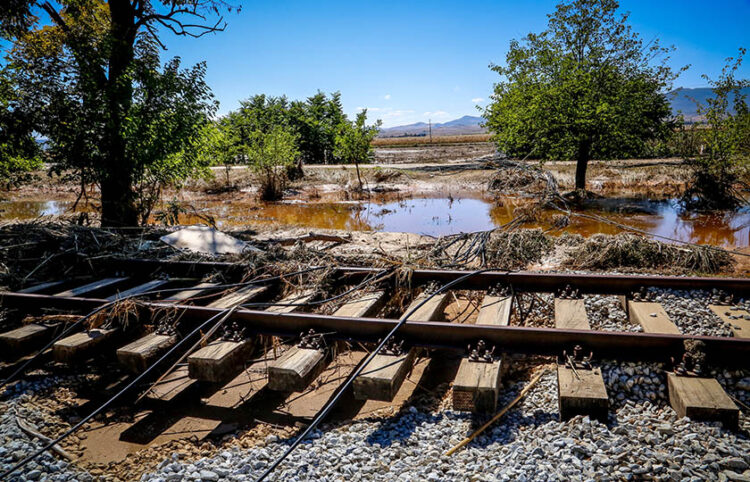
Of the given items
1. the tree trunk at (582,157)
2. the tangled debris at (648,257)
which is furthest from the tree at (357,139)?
the tangled debris at (648,257)

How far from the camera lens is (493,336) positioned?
321 centimetres

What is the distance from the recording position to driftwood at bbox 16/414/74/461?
9.78ft

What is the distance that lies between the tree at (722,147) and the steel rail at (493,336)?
1398 cm

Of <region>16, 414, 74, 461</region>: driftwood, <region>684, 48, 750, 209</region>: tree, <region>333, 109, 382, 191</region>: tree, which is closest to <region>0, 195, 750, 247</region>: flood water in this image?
<region>684, 48, 750, 209</region>: tree

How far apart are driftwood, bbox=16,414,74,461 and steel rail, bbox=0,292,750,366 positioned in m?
1.20

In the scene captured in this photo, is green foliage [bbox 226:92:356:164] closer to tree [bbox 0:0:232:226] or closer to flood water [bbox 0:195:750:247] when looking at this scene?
flood water [bbox 0:195:750:247]

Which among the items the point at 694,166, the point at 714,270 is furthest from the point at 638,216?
the point at 714,270

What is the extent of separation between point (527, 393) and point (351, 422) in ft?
4.23

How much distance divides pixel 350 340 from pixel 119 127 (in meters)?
8.14

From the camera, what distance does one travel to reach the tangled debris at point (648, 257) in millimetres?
6867

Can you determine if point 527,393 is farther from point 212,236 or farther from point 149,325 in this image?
point 212,236

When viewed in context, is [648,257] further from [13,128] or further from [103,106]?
[13,128]

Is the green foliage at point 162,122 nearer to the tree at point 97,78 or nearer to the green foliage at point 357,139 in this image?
the tree at point 97,78

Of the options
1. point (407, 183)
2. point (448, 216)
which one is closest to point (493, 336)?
point (448, 216)
